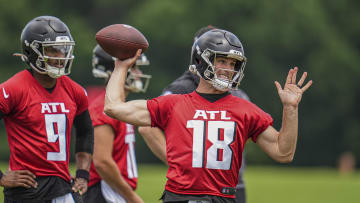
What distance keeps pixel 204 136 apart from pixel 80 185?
1367mm

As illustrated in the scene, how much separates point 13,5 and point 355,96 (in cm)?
1901

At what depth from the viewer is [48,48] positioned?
5.21 meters

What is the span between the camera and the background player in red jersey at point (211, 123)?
15.1 ft

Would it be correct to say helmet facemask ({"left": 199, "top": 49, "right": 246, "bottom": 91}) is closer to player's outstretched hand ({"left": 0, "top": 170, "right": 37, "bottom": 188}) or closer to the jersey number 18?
the jersey number 18

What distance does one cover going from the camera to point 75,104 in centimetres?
538

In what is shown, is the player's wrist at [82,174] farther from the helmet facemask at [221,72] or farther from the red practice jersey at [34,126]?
the helmet facemask at [221,72]

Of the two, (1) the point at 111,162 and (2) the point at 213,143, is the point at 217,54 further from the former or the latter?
(1) the point at 111,162

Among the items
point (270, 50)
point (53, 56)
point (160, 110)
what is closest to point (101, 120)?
point (53, 56)

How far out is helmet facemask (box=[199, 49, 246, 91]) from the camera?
15.5 ft

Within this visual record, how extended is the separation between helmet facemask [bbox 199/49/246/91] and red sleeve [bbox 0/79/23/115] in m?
1.37

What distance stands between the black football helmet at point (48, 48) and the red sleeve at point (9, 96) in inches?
9.1

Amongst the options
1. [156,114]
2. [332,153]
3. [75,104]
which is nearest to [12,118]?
[75,104]

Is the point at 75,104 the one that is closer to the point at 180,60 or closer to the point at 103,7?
the point at 180,60

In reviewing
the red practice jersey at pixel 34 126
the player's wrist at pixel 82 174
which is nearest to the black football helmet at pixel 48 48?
the red practice jersey at pixel 34 126
